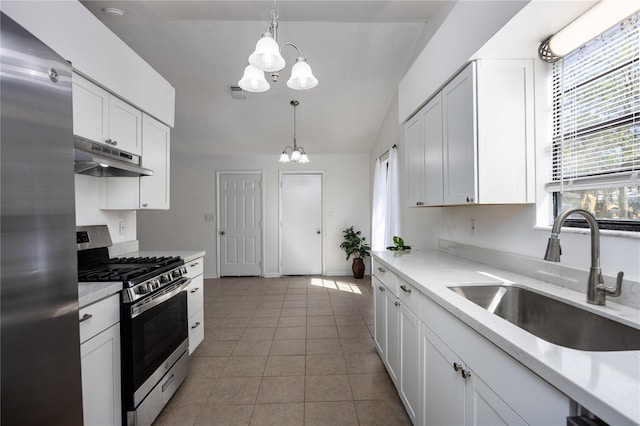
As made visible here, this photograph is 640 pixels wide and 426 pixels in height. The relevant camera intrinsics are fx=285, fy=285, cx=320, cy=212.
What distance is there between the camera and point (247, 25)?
109 inches

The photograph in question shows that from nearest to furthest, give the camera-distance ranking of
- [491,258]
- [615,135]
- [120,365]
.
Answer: [615,135] → [120,365] → [491,258]

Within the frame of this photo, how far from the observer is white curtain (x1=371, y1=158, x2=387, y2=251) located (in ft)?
15.1

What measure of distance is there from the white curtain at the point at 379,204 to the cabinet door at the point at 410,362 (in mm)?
2873

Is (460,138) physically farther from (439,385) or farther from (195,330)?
Answer: (195,330)

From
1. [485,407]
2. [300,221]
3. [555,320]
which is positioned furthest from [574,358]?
[300,221]

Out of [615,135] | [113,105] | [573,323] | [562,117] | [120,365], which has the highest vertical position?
[113,105]

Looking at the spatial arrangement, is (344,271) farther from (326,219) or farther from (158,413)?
(158,413)

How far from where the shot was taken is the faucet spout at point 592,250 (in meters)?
1.05

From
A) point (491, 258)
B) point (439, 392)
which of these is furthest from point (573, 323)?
point (491, 258)

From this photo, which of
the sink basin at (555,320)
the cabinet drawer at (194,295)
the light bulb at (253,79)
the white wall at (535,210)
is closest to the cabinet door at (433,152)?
the white wall at (535,210)

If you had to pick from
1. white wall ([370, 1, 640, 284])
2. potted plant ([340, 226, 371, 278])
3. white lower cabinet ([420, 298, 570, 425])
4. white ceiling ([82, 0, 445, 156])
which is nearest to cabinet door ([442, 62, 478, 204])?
white wall ([370, 1, 640, 284])

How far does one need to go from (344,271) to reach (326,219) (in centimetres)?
109

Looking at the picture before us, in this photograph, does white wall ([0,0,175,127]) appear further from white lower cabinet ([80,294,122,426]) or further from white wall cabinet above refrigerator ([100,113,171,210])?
white lower cabinet ([80,294,122,426])

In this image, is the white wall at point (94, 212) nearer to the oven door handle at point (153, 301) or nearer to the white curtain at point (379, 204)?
the oven door handle at point (153, 301)
